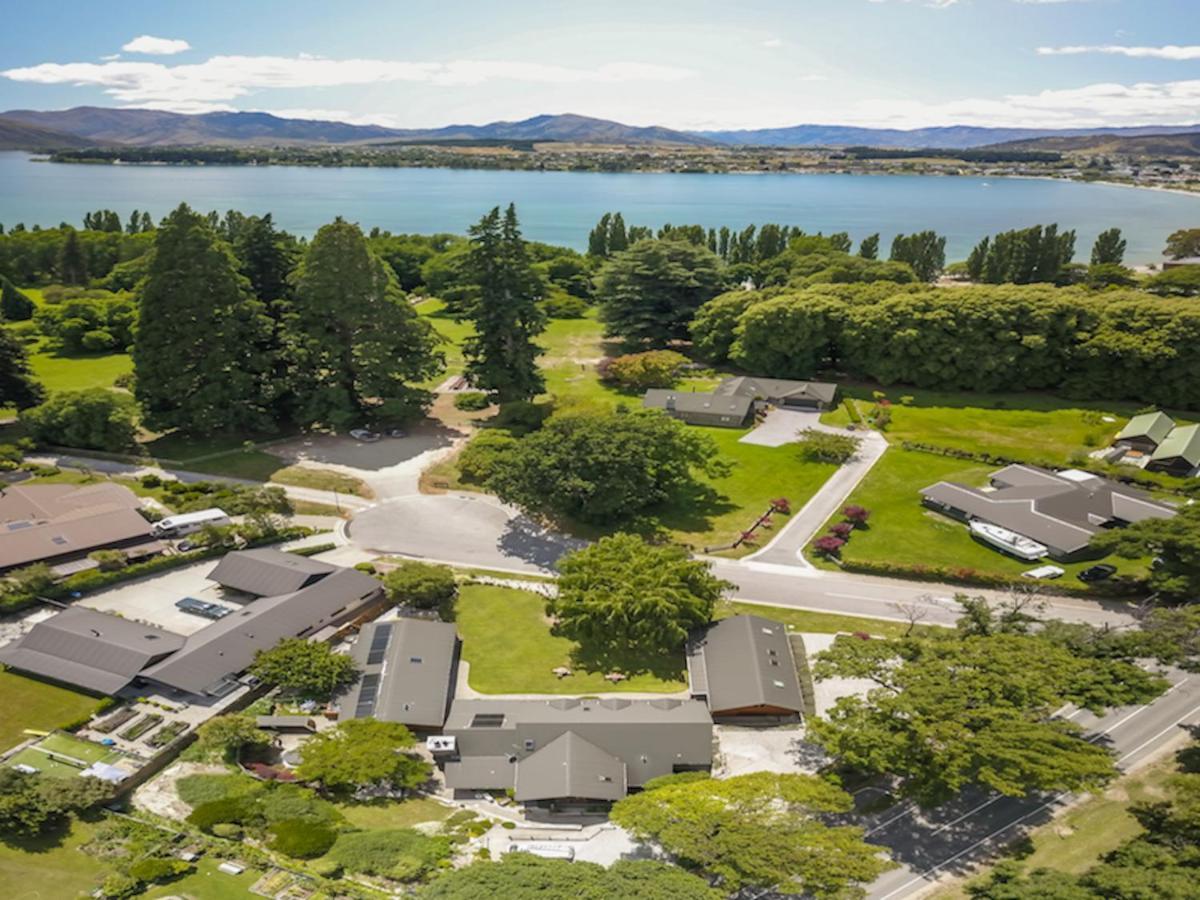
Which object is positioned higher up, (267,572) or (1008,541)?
(1008,541)

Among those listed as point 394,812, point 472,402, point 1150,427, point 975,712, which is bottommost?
point 394,812

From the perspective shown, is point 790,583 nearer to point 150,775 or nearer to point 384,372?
point 150,775

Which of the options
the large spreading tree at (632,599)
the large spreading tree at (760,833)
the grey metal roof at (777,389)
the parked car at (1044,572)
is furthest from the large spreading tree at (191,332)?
the parked car at (1044,572)

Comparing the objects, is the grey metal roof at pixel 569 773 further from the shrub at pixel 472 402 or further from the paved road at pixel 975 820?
the shrub at pixel 472 402

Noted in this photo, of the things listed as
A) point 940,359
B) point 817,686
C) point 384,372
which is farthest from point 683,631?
point 940,359

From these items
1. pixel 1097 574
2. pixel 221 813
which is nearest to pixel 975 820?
pixel 1097 574

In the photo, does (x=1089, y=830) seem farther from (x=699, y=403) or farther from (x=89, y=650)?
(x=699, y=403)

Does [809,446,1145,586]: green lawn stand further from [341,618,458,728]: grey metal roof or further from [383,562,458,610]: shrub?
[341,618,458,728]: grey metal roof
